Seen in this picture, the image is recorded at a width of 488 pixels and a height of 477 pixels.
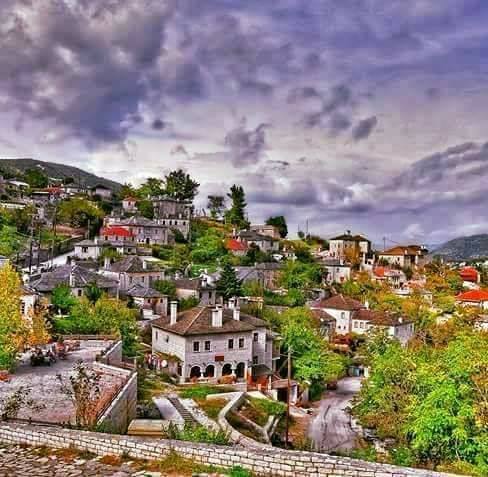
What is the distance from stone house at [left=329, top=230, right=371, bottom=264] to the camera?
98.1m

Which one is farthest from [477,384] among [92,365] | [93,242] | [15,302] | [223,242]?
[223,242]

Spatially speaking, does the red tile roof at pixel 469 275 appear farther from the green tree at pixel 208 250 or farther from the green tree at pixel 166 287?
the green tree at pixel 166 287

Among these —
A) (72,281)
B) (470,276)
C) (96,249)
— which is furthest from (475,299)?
(72,281)

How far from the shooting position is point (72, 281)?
46500 millimetres

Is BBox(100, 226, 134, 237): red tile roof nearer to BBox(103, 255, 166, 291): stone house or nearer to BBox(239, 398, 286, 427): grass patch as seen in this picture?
BBox(103, 255, 166, 291): stone house

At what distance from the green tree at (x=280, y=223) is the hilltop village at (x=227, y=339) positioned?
1284 centimetres

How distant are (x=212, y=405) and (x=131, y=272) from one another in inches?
1175

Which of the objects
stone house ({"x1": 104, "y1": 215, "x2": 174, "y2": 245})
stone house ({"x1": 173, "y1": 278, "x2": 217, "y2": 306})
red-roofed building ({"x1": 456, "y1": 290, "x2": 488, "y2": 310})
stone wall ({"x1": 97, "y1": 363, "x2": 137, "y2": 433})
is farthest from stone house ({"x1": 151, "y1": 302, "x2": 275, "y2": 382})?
red-roofed building ({"x1": 456, "y1": 290, "x2": 488, "y2": 310})

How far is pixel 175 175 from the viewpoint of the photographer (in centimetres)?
10500

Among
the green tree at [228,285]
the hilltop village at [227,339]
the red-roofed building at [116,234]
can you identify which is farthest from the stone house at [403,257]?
the green tree at [228,285]

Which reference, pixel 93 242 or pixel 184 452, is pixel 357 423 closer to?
pixel 184 452

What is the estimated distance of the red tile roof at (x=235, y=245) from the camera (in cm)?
8006

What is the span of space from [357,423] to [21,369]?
18.3 metres

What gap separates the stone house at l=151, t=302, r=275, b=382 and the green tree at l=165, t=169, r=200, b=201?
6363 centimetres
